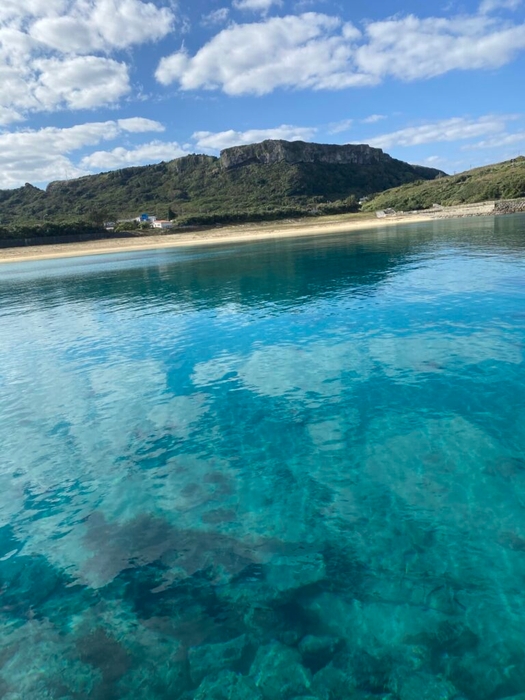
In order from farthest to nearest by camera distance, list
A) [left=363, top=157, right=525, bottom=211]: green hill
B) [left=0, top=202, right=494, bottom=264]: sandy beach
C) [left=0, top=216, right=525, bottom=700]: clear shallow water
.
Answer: [left=363, top=157, right=525, bottom=211]: green hill
[left=0, top=202, right=494, bottom=264]: sandy beach
[left=0, top=216, right=525, bottom=700]: clear shallow water

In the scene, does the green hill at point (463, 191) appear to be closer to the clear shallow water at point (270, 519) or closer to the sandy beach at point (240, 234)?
the sandy beach at point (240, 234)

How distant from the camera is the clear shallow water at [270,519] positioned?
5.73 m

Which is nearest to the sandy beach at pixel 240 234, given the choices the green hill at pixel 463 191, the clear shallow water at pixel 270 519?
the green hill at pixel 463 191

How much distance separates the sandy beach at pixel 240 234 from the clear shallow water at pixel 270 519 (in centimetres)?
8753

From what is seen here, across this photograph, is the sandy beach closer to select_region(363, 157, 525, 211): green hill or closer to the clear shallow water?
select_region(363, 157, 525, 211): green hill

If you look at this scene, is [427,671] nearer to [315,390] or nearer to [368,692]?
[368,692]

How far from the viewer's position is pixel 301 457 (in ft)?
34.8

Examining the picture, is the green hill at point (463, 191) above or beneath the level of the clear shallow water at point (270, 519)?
above

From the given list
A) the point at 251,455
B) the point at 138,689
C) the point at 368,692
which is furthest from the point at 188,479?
the point at 368,692

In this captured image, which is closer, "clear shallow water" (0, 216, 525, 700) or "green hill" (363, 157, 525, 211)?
"clear shallow water" (0, 216, 525, 700)

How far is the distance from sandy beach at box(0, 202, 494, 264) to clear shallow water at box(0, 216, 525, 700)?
87.5m

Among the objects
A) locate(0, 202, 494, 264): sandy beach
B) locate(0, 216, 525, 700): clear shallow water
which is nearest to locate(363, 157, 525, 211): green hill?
locate(0, 202, 494, 264): sandy beach

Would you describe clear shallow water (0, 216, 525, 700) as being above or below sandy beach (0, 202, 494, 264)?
below

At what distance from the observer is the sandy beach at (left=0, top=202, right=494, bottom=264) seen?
99125 millimetres
